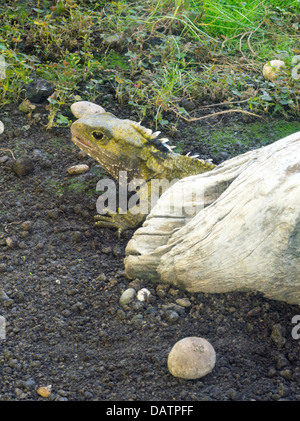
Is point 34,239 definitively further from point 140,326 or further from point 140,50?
point 140,50

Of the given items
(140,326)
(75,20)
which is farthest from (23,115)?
(140,326)

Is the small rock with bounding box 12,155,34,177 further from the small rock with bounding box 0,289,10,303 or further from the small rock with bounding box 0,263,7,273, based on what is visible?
the small rock with bounding box 0,289,10,303

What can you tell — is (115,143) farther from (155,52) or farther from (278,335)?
(278,335)

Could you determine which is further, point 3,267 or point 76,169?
point 76,169

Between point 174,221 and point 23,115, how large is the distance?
8.07 ft

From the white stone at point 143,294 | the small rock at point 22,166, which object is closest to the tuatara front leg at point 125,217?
the small rock at point 22,166

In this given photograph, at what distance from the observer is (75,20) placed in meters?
6.16

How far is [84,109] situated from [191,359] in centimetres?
303

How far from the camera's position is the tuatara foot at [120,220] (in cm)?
445

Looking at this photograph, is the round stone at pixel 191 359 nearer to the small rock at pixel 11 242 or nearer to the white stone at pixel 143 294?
the white stone at pixel 143 294

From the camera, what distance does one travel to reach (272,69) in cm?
570

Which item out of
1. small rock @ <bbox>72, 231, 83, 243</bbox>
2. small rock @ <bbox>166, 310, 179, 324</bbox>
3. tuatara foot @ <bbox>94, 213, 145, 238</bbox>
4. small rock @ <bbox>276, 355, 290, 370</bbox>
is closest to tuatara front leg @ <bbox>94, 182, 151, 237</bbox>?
tuatara foot @ <bbox>94, 213, 145, 238</bbox>

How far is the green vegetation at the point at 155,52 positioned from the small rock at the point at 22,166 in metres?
0.55

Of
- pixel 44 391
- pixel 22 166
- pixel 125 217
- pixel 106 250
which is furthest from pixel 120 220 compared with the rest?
pixel 44 391
